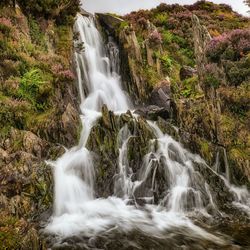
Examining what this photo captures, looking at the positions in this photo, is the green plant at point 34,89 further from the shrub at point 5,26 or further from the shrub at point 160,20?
the shrub at point 160,20

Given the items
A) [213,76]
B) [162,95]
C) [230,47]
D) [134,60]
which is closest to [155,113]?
[162,95]

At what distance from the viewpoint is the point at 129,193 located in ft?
43.6

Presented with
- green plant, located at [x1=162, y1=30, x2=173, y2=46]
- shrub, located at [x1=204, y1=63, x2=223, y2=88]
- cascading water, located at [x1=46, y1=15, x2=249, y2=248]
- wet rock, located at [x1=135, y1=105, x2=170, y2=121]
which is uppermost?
green plant, located at [x1=162, y1=30, x2=173, y2=46]

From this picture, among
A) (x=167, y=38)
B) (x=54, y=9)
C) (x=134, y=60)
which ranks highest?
(x=54, y=9)

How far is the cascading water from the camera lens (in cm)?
1103

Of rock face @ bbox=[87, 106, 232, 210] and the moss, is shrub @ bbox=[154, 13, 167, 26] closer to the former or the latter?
the moss

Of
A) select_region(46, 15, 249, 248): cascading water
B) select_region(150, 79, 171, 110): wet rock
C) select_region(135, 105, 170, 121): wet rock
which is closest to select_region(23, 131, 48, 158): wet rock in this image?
select_region(46, 15, 249, 248): cascading water

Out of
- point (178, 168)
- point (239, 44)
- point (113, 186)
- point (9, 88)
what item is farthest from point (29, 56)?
point (239, 44)

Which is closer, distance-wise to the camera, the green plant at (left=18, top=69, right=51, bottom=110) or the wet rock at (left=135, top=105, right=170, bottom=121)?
the green plant at (left=18, top=69, right=51, bottom=110)

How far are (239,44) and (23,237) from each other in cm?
1817

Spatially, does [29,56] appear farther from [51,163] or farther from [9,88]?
[51,163]

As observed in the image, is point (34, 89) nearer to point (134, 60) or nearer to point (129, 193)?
point (129, 193)

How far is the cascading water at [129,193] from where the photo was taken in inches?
434

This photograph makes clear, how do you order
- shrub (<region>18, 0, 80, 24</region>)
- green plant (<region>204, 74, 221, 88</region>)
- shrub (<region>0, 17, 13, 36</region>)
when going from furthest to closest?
green plant (<region>204, 74, 221, 88</region>) < shrub (<region>18, 0, 80, 24</region>) < shrub (<region>0, 17, 13, 36</region>)
